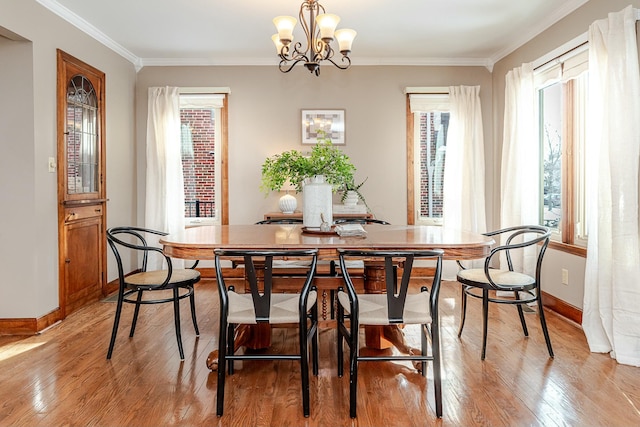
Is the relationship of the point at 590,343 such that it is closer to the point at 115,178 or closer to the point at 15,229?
the point at 15,229

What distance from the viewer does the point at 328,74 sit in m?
5.21

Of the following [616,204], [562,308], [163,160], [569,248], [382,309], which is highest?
[163,160]

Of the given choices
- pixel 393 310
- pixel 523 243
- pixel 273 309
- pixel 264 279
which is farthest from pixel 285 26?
pixel 523 243

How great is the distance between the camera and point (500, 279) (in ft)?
9.52

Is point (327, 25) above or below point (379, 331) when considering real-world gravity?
above

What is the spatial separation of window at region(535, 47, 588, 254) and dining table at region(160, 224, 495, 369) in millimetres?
1429

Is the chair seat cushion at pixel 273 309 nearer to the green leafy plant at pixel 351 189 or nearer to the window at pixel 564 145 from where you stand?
the window at pixel 564 145

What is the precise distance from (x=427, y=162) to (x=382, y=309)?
3.37 meters

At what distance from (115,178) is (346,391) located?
3.49 meters

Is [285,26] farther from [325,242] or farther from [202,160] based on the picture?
[202,160]

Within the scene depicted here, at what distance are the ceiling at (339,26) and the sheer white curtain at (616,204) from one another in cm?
80

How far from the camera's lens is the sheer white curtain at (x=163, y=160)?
505cm

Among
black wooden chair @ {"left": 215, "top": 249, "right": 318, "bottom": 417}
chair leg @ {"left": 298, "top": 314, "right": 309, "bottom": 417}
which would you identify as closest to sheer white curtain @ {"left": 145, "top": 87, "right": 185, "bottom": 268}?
black wooden chair @ {"left": 215, "top": 249, "right": 318, "bottom": 417}

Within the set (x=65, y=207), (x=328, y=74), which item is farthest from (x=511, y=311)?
(x=65, y=207)
